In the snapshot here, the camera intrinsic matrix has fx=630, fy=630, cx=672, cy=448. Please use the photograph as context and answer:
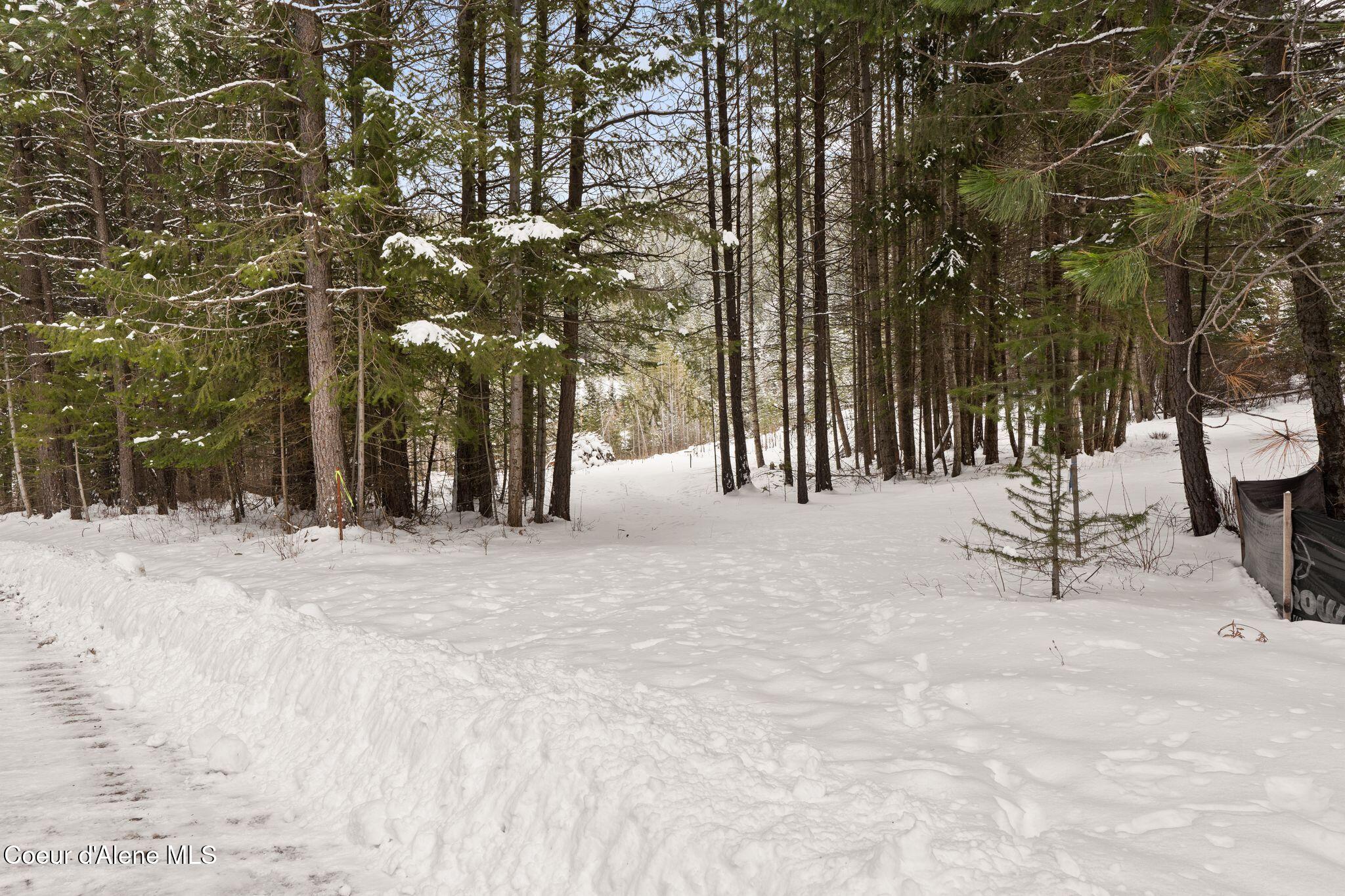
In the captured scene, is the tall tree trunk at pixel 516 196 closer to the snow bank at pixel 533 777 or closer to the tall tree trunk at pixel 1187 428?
the snow bank at pixel 533 777

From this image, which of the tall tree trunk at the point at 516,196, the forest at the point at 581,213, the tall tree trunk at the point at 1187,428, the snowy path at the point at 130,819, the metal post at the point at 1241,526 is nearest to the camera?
the snowy path at the point at 130,819

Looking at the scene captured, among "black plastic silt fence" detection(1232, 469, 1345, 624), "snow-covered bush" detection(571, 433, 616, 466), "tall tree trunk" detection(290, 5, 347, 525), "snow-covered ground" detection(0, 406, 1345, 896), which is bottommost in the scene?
"snow-covered ground" detection(0, 406, 1345, 896)

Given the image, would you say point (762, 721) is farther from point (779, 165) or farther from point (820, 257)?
point (779, 165)

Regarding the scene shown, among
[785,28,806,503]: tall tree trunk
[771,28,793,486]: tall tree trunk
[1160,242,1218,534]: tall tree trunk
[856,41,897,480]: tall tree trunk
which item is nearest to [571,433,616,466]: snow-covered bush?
[856,41,897,480]: tall tree trunk

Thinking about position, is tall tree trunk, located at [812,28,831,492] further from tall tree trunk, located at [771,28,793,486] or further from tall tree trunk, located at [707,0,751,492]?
tall tree trunk, located at [707,0,751,492]

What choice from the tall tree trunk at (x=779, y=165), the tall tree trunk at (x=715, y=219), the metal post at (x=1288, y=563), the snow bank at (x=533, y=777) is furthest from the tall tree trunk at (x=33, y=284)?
the metal post at (x=1288, y=563)

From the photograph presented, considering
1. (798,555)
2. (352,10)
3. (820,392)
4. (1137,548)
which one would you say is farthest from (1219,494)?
(352,10)

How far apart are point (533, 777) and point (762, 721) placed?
1295 mm

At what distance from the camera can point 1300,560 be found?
5414 mm

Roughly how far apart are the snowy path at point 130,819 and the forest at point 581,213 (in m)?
5.36

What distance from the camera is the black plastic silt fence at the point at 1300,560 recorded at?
510 centimetres

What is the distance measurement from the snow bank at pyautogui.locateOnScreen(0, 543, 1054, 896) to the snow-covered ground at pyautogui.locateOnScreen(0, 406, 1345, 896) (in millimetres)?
15

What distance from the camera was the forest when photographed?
5.03 m

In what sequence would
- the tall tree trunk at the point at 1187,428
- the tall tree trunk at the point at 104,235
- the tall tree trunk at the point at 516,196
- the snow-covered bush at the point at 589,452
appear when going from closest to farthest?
the tall tree trunk at the point at 1187,428, the tall tree trunk at the point at 516,196, the tall tree trunk at the point at 104,235, the snow-covered bush at the point at 589,452
